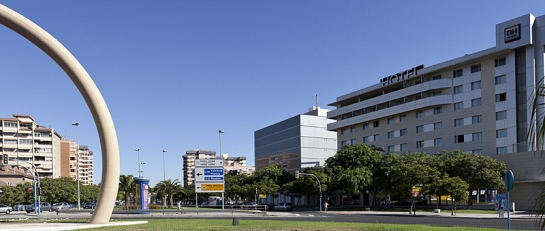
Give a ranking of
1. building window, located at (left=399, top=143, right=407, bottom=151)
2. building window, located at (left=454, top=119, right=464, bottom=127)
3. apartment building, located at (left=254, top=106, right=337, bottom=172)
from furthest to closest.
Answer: apartment building, located at (left=254, top=106, right=337, bottom=172)
building window, located at (left=399, top=143, right=407, bottom=151)
building window, located at (left=454, top=119, right=464, bottom=127)

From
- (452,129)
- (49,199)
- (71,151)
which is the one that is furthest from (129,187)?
(71,151)

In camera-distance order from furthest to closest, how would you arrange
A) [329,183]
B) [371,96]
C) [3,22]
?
[371,96] → [329,183] → [3,22]

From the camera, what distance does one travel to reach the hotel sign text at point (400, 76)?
75.1 m

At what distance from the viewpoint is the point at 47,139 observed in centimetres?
13050

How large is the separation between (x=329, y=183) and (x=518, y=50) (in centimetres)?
3071

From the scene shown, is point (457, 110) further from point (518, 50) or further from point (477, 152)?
point (518, 50)

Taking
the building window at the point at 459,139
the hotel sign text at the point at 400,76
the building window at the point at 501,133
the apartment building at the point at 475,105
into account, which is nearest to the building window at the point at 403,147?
the apartment building at the point at 475,105

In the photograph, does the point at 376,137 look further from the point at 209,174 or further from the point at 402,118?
the point at 209,174

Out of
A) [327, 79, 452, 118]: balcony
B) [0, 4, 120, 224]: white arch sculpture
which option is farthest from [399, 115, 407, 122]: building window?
[0, 4, 120, 224]: white arch sculpture

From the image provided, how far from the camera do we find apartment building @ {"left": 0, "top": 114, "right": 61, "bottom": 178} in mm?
123000

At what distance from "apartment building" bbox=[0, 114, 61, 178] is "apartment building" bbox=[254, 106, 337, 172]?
60.8 m

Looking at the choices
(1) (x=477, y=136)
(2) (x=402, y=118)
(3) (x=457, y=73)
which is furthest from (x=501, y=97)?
(2) (x=402, y=118)

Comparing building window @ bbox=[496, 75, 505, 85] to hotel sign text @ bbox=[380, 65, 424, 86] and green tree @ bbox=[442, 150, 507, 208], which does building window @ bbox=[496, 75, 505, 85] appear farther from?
hotel sign text @ bbox=[380, 65, 424, 86]

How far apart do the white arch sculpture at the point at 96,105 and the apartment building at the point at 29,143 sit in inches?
4395
